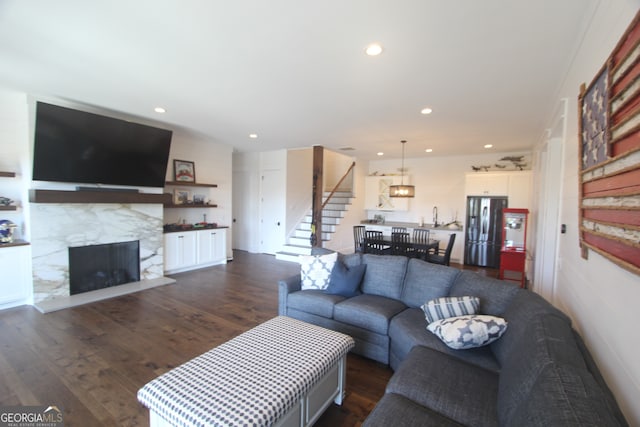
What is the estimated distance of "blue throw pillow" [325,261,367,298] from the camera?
307 centimetres

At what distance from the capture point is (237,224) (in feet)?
27.3

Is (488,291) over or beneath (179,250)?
over

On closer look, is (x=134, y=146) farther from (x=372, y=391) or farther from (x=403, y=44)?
(x=372, y=391)

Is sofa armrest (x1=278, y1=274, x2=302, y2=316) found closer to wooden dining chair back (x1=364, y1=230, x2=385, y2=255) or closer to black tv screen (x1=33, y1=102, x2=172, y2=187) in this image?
wooden dining chair back (x1=364, y1=230, x2=385, y2=255)

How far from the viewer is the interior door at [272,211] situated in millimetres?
7453

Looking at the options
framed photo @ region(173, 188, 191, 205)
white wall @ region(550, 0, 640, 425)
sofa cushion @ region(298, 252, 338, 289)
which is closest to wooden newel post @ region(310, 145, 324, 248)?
framed photo @ region(173, 188, 191, 205)

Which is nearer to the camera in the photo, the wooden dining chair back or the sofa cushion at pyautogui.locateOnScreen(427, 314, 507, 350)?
the sofa cushion at pyautogui.locateOnScreen(427, 314, 507, 350)

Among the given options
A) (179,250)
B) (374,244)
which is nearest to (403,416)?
(374,244)

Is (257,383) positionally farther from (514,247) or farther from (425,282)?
(514,247)

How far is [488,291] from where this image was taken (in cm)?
231

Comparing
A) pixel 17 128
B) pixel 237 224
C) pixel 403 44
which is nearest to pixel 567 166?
pixel 403 44

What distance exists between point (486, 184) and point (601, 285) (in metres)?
5.58

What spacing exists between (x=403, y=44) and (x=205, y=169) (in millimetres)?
5100

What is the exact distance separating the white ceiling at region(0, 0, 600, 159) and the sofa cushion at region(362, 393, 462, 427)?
7.77 ft
